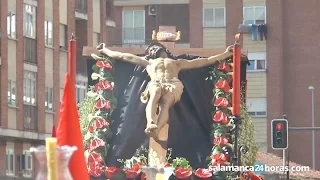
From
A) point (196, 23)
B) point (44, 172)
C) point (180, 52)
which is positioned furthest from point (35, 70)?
point (44, 172)

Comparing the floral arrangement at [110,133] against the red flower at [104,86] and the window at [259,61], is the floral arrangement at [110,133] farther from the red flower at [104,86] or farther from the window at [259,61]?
the window at [259,61]

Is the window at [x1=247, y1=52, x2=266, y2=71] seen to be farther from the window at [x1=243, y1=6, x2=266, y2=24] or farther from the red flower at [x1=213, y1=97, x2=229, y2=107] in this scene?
the red flower at [x1=213, y1=97, x2=229, y2=107]

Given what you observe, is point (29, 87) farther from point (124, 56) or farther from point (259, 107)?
point (124, 56)

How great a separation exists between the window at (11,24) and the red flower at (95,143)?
31573 millimetres

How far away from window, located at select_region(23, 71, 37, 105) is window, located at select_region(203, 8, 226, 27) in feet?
68.8

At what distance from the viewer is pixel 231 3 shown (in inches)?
2552

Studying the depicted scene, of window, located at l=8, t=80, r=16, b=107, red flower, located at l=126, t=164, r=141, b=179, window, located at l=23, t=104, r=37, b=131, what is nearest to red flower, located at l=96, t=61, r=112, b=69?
red flower, located at l=126, t=164, r=141, b=179

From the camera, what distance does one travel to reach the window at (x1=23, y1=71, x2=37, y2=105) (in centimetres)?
4512

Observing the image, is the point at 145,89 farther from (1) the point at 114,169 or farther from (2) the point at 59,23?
(2) the point at 59,23

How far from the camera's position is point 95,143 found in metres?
12.6

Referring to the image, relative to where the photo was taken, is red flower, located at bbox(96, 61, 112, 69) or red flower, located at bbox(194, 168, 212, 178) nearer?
red flower, located at bbox(194, 168, 212, 178)

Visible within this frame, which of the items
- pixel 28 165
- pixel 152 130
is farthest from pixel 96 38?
pixel 152 130

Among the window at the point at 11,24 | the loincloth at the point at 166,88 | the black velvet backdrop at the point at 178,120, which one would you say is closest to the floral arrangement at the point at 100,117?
the black velvet backdrop at the point at 178,120

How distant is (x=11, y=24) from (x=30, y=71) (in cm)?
224
